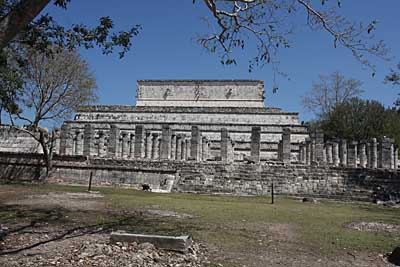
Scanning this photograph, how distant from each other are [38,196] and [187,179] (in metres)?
7.53

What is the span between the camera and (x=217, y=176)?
18.9m

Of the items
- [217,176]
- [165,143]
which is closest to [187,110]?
[165,143]

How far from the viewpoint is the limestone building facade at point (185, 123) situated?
2396 centimetres

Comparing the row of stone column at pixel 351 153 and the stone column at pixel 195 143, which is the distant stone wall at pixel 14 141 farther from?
the row of stone column at pixel 351 153

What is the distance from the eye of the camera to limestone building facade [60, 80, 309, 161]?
24.0m

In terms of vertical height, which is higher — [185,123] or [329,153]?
[185,123]

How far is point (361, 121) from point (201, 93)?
1721 centimetres

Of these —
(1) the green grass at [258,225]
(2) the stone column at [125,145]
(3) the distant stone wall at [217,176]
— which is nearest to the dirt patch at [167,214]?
(1) the green grass at [258,225]

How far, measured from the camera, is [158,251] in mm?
6277

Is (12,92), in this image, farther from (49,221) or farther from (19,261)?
(19,261)

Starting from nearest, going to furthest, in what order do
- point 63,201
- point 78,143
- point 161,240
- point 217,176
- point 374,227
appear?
point 161,240 → point 374,227 → point 63,201 → point 217,176 → point 78,143

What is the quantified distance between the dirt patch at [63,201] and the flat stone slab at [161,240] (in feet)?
13.9

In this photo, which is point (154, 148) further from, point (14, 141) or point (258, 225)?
point (258, 225)

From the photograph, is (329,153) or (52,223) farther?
(329,153)
